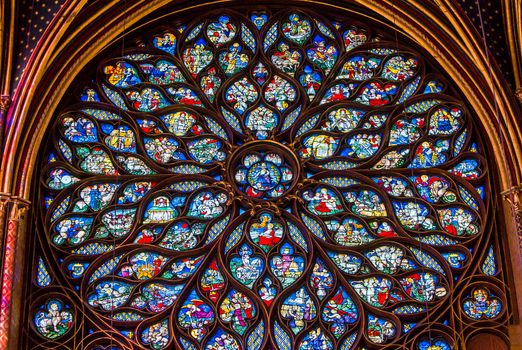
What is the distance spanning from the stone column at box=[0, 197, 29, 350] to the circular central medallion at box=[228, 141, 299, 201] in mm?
2938

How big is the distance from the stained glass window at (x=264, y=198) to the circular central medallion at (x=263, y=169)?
2cm

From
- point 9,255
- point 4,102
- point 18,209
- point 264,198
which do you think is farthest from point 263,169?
point 9,255

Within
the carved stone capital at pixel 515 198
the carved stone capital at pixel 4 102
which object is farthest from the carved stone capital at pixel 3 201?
the carved stone capital at pixel 515 198

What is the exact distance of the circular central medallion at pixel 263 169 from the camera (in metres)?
18.3

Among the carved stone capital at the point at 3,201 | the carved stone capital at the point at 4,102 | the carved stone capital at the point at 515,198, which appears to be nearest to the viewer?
the carved stone capital at the point at 3,201

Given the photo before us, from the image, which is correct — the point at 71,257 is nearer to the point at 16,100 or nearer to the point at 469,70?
the point at 16,100

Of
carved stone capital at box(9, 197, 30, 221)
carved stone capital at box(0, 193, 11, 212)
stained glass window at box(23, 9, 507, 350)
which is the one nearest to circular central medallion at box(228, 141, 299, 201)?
stained glass window at box(23, 9, 507, 350)

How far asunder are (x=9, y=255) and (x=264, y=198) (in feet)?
11.6

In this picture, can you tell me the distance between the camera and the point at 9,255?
55.0 ft

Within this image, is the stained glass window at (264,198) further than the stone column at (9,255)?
Yes

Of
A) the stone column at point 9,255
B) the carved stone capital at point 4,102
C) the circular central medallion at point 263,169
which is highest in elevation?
the carved stone capital at point 4,102

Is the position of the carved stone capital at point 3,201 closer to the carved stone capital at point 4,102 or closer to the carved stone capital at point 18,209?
the carved stone capital at point 18,209

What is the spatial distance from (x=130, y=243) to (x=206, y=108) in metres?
2.33

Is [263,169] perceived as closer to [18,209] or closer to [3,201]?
[18,209]
